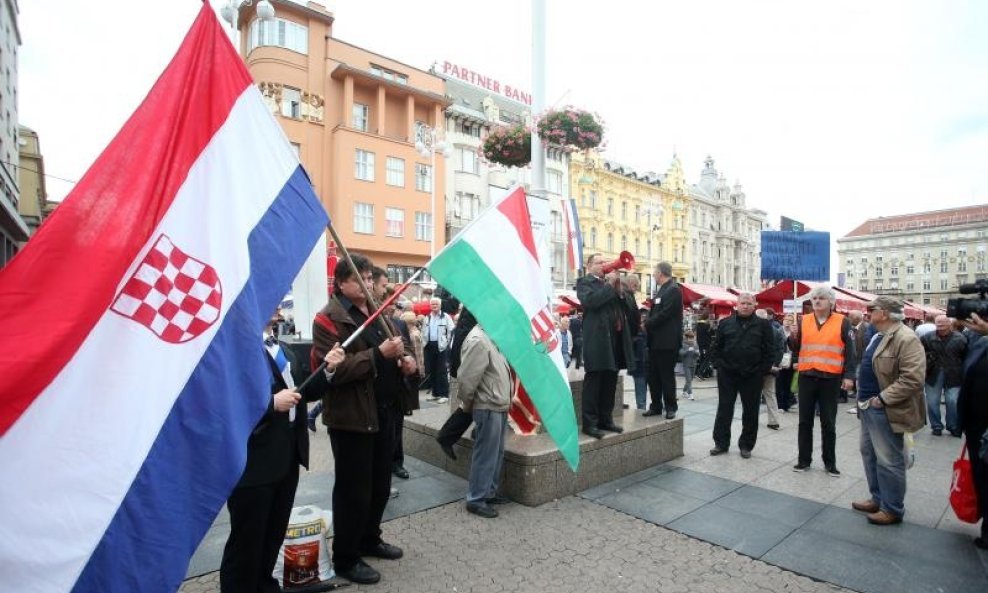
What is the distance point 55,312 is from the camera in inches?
86.5

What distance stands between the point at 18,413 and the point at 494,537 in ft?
12.0

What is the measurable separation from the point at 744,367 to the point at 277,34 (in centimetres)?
3400

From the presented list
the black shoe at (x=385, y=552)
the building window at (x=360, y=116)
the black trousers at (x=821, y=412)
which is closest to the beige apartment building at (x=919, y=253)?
the building window at (x=360, y=116)

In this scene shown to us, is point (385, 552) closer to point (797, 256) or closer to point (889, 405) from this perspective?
point (889, 405)

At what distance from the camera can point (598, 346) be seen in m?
6.48

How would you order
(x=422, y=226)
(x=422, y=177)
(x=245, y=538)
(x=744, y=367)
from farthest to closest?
(x=422, y=177) → (x=422, y=226) → (x=744, y=367) → (x=245, y=538)

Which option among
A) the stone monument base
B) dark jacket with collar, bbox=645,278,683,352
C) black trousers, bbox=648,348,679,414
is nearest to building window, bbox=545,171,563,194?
dark jacket with collar, bbox=645,278,683,352

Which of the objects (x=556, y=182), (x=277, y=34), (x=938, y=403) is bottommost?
(x=938, y=403)

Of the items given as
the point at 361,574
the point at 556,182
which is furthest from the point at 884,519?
the point at 556,182

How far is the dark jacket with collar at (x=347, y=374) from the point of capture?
151 inches

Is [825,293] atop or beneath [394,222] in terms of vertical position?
beneath

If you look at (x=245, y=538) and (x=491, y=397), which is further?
(x=491, y=397)

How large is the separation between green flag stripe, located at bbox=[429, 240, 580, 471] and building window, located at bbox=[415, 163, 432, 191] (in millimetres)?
34210

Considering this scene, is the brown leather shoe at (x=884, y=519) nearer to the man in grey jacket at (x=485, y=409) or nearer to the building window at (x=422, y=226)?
the man in grey jacket at (x=485, y=409)
